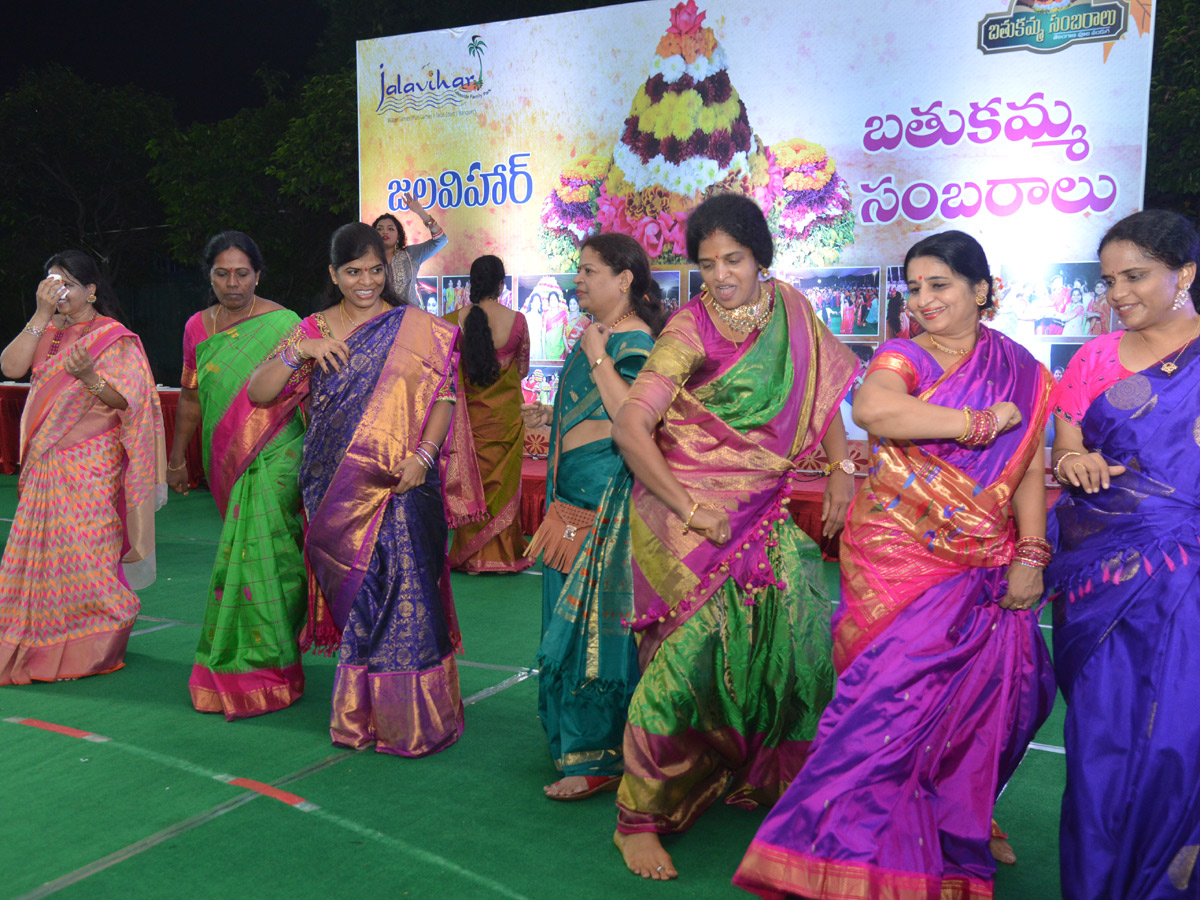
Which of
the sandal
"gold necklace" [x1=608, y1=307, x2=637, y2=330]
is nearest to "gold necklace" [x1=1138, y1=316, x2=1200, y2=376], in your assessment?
"gold necklace" [x1=608, y1=307, x2=637, y2=330]

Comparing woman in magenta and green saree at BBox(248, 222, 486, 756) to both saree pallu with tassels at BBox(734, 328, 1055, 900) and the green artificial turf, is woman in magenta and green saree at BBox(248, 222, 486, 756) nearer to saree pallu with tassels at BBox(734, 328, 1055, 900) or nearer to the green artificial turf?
the green artificial turf

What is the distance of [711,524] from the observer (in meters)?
2.18

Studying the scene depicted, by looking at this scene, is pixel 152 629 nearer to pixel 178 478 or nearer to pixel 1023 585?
pixel 178 478

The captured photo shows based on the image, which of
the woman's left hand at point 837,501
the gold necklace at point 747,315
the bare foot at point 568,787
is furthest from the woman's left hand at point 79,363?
the woman's left hand at point 837,501

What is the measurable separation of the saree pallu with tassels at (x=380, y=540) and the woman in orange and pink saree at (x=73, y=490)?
1179 mm

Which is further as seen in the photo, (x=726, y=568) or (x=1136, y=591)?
(x=726, y=568)

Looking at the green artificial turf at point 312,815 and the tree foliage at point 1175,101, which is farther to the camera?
the tree foliage at point 1175,101

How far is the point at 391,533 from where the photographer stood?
10.1 feet

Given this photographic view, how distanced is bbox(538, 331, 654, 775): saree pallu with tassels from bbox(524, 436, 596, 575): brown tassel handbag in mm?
30

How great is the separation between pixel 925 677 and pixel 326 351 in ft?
6.43

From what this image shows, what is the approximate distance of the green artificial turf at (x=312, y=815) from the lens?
228 cm

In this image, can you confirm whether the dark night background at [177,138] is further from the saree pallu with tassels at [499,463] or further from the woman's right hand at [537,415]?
the woman's right hand at [537,415]

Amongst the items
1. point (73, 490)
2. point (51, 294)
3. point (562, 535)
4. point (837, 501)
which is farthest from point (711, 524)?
point (51, 294)

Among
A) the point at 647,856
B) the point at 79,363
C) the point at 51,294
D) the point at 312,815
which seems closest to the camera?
the point at 647,856
